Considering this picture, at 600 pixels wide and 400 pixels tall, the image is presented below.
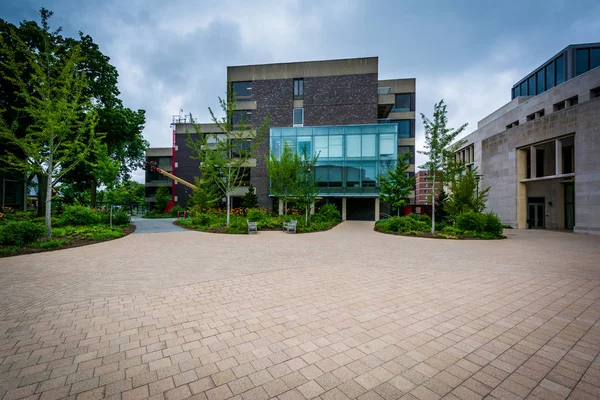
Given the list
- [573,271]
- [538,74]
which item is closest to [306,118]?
[573,271]

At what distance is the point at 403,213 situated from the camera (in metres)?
30.9

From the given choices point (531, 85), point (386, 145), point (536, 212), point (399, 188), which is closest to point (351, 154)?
point (386, 145)

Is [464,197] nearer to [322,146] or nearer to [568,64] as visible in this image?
[322,146]

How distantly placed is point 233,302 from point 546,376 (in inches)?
166

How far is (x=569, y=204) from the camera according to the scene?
70.9 ft

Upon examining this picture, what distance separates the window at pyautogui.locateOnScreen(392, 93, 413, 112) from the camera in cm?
3488

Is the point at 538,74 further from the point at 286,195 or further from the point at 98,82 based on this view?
the point at 98,82

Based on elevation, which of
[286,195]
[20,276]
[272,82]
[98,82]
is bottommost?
[20,276]

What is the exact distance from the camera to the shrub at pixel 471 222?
14.8 m

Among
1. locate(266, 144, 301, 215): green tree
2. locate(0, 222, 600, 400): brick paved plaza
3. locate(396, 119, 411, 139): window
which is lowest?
locate(0, 222, 600, 400): brick paved plaza

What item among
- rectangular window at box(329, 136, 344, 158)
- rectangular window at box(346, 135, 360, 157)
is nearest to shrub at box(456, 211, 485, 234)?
rectangular window at box(346, 135, 360, 157)

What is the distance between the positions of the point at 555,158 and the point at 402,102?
743 inches

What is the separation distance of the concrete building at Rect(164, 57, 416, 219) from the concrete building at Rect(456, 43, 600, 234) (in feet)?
31.9

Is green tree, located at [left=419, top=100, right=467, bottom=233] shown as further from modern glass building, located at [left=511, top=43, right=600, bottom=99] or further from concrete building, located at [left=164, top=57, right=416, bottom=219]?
modern glass building, located at [left=511, top=43, right=600, bottom=99]
